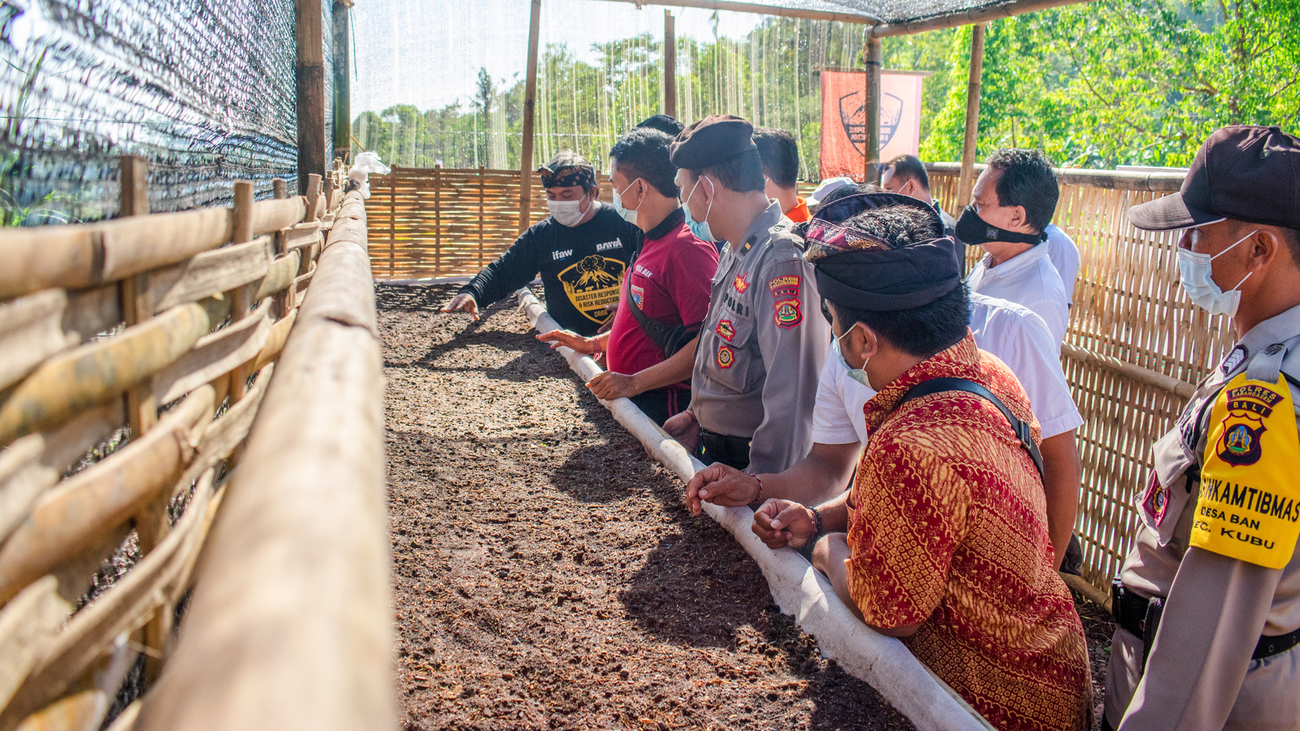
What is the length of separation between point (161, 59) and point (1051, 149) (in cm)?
2645

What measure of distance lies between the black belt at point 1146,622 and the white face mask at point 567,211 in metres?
4.20

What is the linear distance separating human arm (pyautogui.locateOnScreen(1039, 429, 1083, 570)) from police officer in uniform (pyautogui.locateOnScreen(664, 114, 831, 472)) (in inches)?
28.5

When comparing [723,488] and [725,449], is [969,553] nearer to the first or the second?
[723,488]

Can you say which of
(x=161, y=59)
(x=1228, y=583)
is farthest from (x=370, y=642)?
(x=161, y=59)

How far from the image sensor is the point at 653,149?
12.9ft

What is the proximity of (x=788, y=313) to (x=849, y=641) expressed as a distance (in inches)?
42.8

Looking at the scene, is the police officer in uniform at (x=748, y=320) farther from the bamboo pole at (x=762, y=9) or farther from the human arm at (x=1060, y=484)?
the bamboo pole at (x=762, y=9)

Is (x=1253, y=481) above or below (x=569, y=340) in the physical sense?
above

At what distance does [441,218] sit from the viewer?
9719 mm

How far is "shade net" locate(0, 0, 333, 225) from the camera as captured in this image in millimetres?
1157

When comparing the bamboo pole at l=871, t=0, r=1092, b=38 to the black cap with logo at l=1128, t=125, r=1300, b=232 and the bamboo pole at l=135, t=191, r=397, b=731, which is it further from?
the bamboo pole at l=135, t=191, r=397, b=731

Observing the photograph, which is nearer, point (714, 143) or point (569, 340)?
point (714, 143)

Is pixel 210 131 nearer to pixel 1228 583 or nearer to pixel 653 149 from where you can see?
pixel 653 149

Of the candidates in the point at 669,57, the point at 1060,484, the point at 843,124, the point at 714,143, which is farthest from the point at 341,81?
the point at 1060,484
